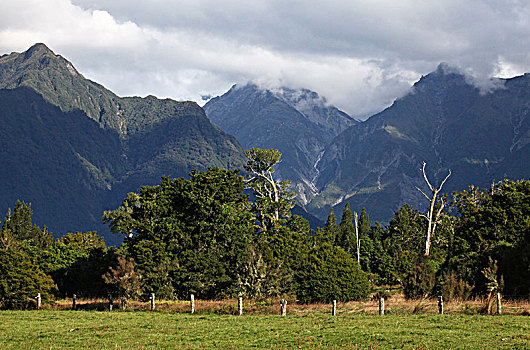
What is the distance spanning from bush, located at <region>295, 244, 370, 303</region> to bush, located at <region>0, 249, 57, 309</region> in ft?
69.2

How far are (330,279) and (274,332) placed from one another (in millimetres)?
20883

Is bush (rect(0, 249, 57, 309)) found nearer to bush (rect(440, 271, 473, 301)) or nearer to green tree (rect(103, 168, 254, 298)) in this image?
green tree (rect(103, 168, 254, 298))

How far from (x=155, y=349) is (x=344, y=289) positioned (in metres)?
26.5

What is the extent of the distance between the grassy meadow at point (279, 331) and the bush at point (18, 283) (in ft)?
30.5

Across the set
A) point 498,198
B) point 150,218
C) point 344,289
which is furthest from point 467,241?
point 150,218

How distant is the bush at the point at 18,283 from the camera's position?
4172 centimetres

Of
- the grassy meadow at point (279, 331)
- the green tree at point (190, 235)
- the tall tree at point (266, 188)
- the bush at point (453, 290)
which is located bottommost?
the grassy meadow at point (279, 331)

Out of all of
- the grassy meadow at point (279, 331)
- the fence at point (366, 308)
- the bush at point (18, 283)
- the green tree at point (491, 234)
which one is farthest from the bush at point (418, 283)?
the bush at point (18, 283)

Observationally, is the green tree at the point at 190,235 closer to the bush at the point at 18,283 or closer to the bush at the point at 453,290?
the bush at the point at 18,283

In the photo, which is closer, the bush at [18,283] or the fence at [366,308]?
the fence at [366,308]

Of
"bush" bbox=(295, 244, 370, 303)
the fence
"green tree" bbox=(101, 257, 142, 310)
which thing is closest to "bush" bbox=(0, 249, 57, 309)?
the fence

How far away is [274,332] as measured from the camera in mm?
23719

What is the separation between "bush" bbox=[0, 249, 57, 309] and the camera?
137ft

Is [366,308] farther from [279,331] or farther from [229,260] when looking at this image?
[229,260]
